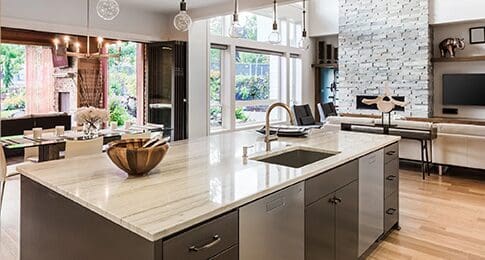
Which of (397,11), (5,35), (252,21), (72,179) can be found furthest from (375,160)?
(5,35)

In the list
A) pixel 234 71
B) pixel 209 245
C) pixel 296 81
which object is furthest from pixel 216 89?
pixel 209 245

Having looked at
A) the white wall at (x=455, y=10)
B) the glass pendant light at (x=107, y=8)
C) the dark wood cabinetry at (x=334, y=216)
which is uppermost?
the white wall at (x=455, y=10)

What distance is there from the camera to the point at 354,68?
945 cm

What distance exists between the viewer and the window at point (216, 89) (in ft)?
25.8

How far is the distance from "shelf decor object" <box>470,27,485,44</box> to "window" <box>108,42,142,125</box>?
7491 mm

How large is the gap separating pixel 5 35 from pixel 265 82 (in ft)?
18.9

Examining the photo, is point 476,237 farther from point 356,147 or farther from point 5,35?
point 5,35

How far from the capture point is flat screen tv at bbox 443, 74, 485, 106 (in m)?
8.05

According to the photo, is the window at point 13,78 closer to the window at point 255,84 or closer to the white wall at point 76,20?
the white wall at point 76,20

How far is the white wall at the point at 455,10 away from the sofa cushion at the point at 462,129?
3.64 meters

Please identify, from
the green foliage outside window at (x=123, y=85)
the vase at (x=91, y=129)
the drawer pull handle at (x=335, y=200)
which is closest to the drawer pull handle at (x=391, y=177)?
the drawer pull handle at (x=335, y=200)

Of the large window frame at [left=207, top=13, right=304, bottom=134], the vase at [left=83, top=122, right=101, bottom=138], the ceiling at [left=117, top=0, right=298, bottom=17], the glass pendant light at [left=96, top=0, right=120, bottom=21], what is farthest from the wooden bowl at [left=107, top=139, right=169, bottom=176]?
the large window frame at [left=207, top=13, right=304, bottom=134]

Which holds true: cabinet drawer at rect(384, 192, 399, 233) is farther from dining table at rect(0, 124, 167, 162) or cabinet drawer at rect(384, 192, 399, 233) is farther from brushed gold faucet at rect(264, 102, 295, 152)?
dining table at rect(0, 124, 167, 162)

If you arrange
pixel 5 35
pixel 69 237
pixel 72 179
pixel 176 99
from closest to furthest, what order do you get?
1. pixel 69 237
2. pixel 72 179
3. pixel 176 99
4. pixel 5 35
